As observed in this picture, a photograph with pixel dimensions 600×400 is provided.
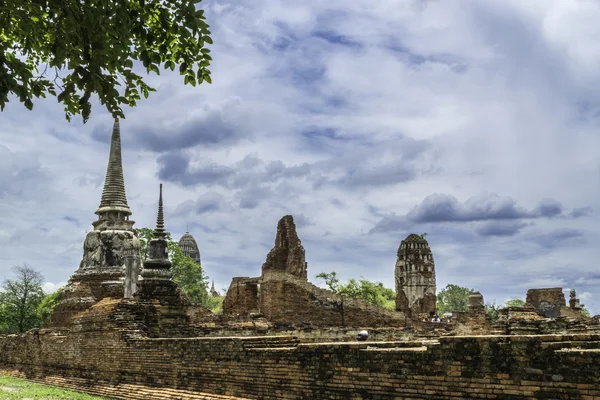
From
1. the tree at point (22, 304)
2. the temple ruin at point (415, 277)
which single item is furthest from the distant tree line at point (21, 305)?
the temple ruin at point (415, 277)

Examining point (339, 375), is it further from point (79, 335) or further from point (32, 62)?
point (79, 335)

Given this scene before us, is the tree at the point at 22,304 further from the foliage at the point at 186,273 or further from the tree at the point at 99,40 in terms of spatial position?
the tree at the point at 99,40

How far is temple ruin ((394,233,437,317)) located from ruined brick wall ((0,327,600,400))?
20.8 metres

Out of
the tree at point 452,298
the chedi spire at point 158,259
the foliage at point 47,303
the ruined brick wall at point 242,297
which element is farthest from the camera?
the tree at point 452,298

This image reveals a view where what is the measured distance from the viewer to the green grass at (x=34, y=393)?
40.4ft

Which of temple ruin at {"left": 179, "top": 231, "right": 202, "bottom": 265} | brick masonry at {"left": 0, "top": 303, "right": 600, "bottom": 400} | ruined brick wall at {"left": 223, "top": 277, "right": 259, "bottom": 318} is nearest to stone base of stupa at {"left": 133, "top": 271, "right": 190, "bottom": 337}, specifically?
brick masonry at {"left": 0, "top": 303, "right": 600, "bottom": 400}

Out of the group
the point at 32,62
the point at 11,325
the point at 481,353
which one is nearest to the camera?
the point at 481,353

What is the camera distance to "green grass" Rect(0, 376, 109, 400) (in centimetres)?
1231

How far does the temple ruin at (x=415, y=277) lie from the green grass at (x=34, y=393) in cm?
1994

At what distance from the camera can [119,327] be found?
43.8ft

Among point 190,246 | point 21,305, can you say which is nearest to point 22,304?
point 21,305

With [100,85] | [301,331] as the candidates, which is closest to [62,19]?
[100,85]

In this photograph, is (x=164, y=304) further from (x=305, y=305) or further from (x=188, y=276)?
(x=188, y=276)

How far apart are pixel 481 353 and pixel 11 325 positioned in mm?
40967
